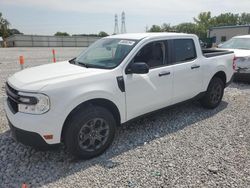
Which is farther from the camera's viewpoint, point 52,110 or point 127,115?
point 127,115

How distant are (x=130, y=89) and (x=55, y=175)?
1603 mm

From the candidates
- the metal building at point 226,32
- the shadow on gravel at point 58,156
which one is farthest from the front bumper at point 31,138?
the metal building at point 226,32

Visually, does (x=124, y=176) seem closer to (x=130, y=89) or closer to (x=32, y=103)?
(x=130, y=89)

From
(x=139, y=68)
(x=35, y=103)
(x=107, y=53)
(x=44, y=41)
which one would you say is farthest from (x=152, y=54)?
(x=44, y=41)

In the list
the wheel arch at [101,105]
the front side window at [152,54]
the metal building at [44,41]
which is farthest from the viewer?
the metal building at [44,41]

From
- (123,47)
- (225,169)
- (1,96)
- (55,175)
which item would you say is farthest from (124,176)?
(1,96)

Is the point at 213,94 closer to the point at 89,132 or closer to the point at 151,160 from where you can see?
the point at 151,160

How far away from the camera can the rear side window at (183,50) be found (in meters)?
4.19

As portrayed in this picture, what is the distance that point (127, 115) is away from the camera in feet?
11.5

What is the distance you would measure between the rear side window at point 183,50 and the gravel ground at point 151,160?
1.30 meters

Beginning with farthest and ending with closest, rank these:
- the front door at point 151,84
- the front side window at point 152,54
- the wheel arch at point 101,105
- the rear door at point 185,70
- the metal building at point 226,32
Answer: the metal building at point 226,32 → the rear door at point 185,70 → the front side window at point 152,54 → the front door at point 151,84 → the wheel arch at point 101,105

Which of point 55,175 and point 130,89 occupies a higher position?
point 130,89

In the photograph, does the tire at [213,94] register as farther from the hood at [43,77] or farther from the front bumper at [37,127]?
the front bumper at [37,127]

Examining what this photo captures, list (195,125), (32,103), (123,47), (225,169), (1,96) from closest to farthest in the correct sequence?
(32,103), (225,169), (123,47), (195,125), (1,96)
